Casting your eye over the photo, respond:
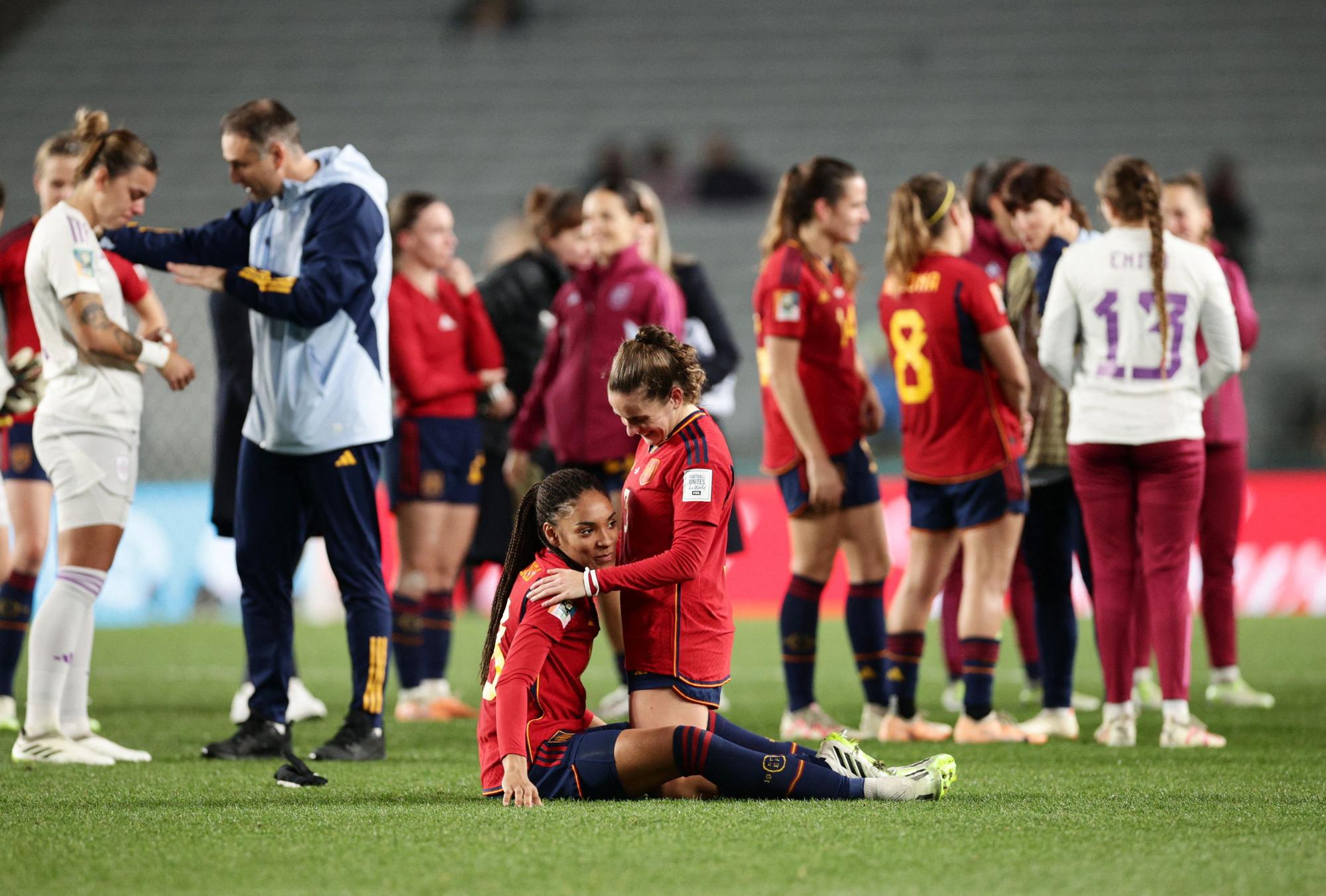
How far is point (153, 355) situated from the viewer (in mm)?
5078

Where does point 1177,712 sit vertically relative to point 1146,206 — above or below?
below

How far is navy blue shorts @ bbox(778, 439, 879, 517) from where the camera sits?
18.8 feet

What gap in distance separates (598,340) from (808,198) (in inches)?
46.7

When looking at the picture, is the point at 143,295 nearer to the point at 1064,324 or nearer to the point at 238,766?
the point at 238,766

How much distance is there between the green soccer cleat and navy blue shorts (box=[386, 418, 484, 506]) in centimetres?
325

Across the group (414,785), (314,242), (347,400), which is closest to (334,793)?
(414,785)

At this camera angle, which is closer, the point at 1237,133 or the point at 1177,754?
the point at 1177,754

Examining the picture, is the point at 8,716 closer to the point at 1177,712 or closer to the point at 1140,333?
the point at 1177,712

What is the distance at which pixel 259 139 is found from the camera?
16.2ft

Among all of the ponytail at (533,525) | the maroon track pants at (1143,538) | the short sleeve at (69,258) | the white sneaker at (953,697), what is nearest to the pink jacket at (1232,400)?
the maroon track pants at (1143,538)

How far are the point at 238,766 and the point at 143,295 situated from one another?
1.77 m

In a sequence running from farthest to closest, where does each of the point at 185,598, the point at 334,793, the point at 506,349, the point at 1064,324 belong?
1. the point at 185,598
2. the point at 506,349
3. the point at 1064,324
4. the point at 334,793

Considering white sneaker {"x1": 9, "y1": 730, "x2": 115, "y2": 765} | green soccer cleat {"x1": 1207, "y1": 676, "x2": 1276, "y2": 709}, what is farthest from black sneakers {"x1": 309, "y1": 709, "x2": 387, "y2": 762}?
green soccer cleat {"x1": 1207, "y1": 676, "x2": 1276, "y2": 709}

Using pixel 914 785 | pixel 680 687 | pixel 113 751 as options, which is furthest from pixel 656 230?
pixel 914 785
